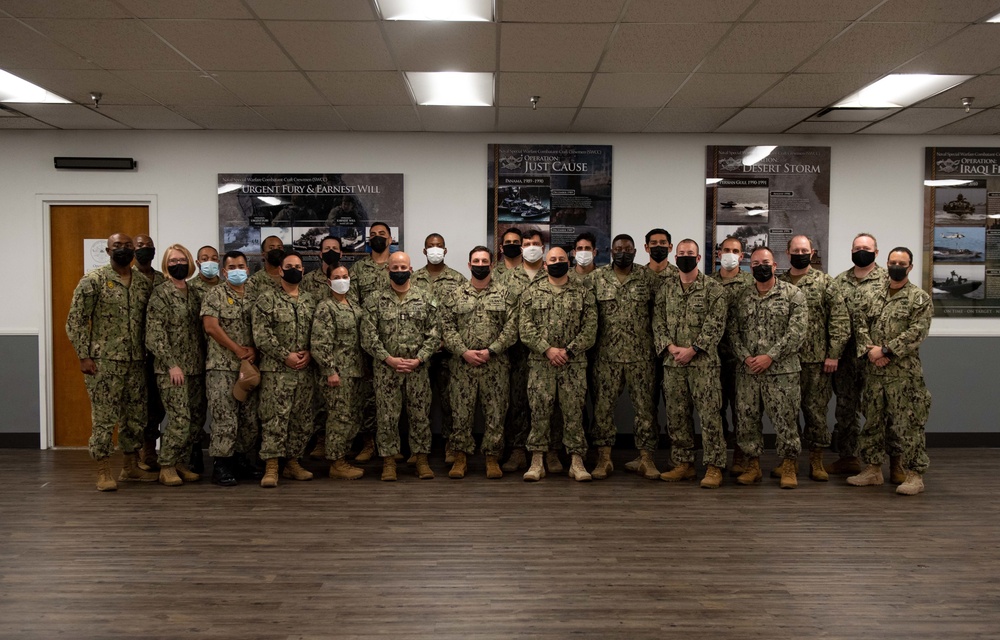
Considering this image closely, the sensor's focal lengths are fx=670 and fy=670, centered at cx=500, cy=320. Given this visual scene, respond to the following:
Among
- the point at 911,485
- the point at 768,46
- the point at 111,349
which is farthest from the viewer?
the point at 111,349

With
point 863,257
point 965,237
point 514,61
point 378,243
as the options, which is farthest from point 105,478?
point 965,237

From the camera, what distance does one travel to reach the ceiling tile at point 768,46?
378 cm

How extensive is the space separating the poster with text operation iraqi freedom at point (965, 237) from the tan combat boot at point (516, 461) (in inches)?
166

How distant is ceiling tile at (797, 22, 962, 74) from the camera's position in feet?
12.5

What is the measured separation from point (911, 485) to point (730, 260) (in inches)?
78.0

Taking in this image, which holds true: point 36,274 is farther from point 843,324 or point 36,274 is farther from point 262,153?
point 843,324

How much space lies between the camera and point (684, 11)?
3.57 meters

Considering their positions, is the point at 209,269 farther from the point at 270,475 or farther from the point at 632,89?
the point at 632,89

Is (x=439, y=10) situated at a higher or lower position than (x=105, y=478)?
higher

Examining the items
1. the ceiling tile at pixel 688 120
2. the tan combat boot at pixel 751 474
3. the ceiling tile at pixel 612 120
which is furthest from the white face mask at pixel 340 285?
the tan combat boot at pixel 751 474

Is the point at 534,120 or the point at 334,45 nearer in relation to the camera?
the point at 334,45

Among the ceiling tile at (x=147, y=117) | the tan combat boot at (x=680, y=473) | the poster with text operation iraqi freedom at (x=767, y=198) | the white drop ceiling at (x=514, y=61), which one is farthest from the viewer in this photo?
the poster with text operation iraqi freedom at (x=767, y=198)

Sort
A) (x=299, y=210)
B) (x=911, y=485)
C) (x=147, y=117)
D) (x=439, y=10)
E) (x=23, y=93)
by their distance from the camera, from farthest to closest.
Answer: (x=299, y=210)
(x=147, y=117)
(x=23, y=93)
(x=911, y=485)
(x=439, y=10)

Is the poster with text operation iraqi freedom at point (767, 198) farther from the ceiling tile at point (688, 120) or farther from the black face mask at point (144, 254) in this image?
the black face mask at point (144, 254)
